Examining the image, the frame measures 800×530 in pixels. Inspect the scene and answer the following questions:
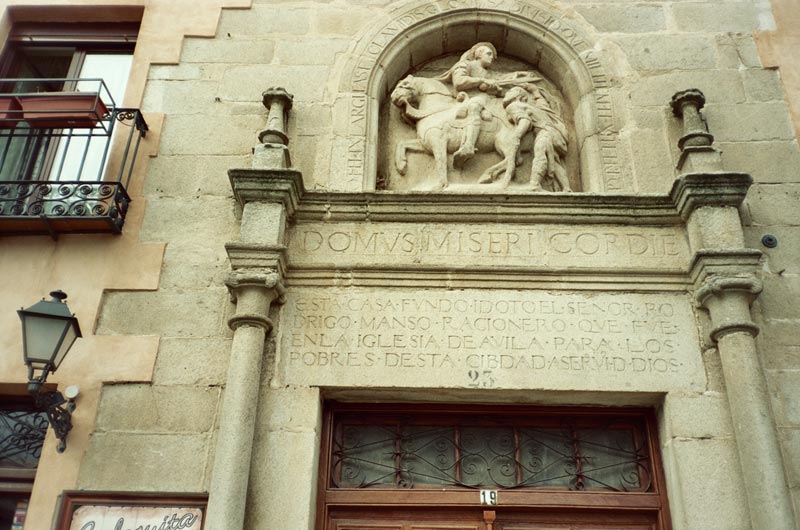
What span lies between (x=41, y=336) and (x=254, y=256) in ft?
4.49

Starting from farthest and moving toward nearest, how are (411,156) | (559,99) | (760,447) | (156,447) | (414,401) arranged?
(559,99) < (411,156) < (414,401) < (156,447) < (760,447)

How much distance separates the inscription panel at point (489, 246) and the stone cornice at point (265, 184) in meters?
0.29

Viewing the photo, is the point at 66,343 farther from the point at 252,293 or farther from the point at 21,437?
the point at 252,293

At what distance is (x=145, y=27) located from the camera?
6.56 metres

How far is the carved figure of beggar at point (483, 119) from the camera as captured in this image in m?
5.86

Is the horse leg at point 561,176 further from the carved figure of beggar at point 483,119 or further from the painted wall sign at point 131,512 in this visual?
the painted wall sign at point 131,512

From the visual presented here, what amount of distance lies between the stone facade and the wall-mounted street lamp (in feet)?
1.18

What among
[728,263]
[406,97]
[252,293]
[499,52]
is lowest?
[252,293]

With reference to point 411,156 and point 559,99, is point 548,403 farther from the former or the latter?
point 559,99

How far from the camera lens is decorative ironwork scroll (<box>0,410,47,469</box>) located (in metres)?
5.13

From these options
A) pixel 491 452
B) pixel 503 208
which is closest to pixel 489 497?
pixel 491 452

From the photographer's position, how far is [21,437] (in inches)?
205

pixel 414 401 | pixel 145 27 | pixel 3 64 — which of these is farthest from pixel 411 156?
pixel 3 64

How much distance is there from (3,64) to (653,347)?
5873mm
